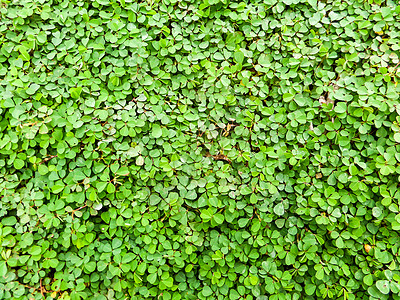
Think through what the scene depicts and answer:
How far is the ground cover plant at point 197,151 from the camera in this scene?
1.76 metres

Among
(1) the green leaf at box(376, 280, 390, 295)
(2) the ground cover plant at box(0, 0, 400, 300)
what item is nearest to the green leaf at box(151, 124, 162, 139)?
(2) the ground cover plant at box(0, 0, 400, 300)

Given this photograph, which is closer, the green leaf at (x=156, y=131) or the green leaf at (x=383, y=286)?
the green leaf at (x=383, y=286)

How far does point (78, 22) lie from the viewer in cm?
189

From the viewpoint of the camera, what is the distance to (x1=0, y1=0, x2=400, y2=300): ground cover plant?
1759 mm

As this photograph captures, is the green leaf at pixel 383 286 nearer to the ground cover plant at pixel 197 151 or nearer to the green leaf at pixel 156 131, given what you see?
the ground cover plant at pixel 197 151

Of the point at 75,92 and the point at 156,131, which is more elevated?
the point at 75,92

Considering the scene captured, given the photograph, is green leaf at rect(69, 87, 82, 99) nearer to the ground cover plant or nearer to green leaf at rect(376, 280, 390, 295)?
the ground cover plant

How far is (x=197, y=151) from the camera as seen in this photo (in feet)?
5.94

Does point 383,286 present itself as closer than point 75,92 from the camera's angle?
Yes

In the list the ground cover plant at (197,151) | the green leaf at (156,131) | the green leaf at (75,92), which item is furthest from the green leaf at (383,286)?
the green leaf at (75,92)

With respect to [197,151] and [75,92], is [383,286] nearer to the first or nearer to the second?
[197,151]

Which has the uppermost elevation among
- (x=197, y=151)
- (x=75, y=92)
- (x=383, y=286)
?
(x=75, y=92)

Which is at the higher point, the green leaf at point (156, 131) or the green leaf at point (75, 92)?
the green leaf at point (75, 92)

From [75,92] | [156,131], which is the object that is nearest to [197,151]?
[156,131]
